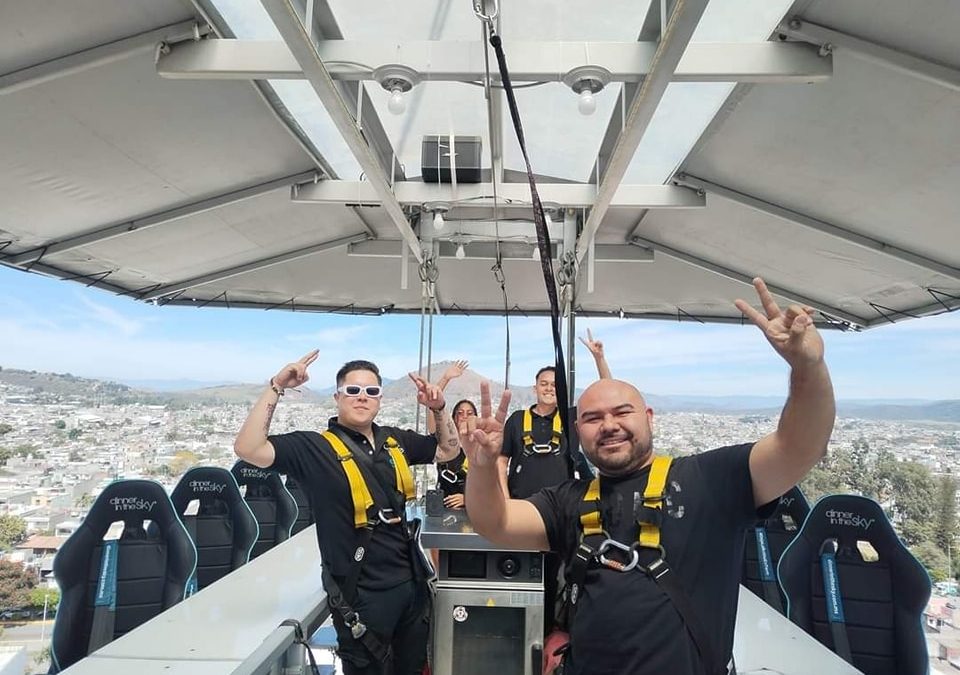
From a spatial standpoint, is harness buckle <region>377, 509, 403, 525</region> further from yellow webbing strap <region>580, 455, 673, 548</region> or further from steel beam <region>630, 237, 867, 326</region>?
steel beam <region>630, 237, 867, 326</region>

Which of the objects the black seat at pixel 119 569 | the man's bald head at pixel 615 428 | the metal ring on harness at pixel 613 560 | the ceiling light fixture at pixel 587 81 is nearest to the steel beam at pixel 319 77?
the ceiling light fixture at pixel 587 81

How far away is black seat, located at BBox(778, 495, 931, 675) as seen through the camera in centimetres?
204

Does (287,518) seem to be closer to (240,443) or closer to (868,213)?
(240,443)

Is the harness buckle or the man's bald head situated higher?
the man's bald head

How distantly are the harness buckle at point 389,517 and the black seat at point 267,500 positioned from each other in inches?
95.6

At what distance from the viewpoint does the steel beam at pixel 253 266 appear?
13.7 ft

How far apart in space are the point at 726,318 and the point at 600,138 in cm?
295

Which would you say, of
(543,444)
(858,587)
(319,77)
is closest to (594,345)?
(543,444)

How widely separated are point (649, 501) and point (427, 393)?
40.3 inches

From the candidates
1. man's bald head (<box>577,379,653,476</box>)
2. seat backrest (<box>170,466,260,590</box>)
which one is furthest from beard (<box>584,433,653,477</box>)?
seat backrest (<box>170,466,260,590</box>)

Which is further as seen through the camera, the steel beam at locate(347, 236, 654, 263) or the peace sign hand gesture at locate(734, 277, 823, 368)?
the steel beam at locate(347, 236, 654, 263)

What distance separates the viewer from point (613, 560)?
1.10 m

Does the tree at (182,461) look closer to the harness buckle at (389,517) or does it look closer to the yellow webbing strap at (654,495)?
the harness buckle at (389,517)

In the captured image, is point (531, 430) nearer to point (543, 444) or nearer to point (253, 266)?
point (543, 444)
